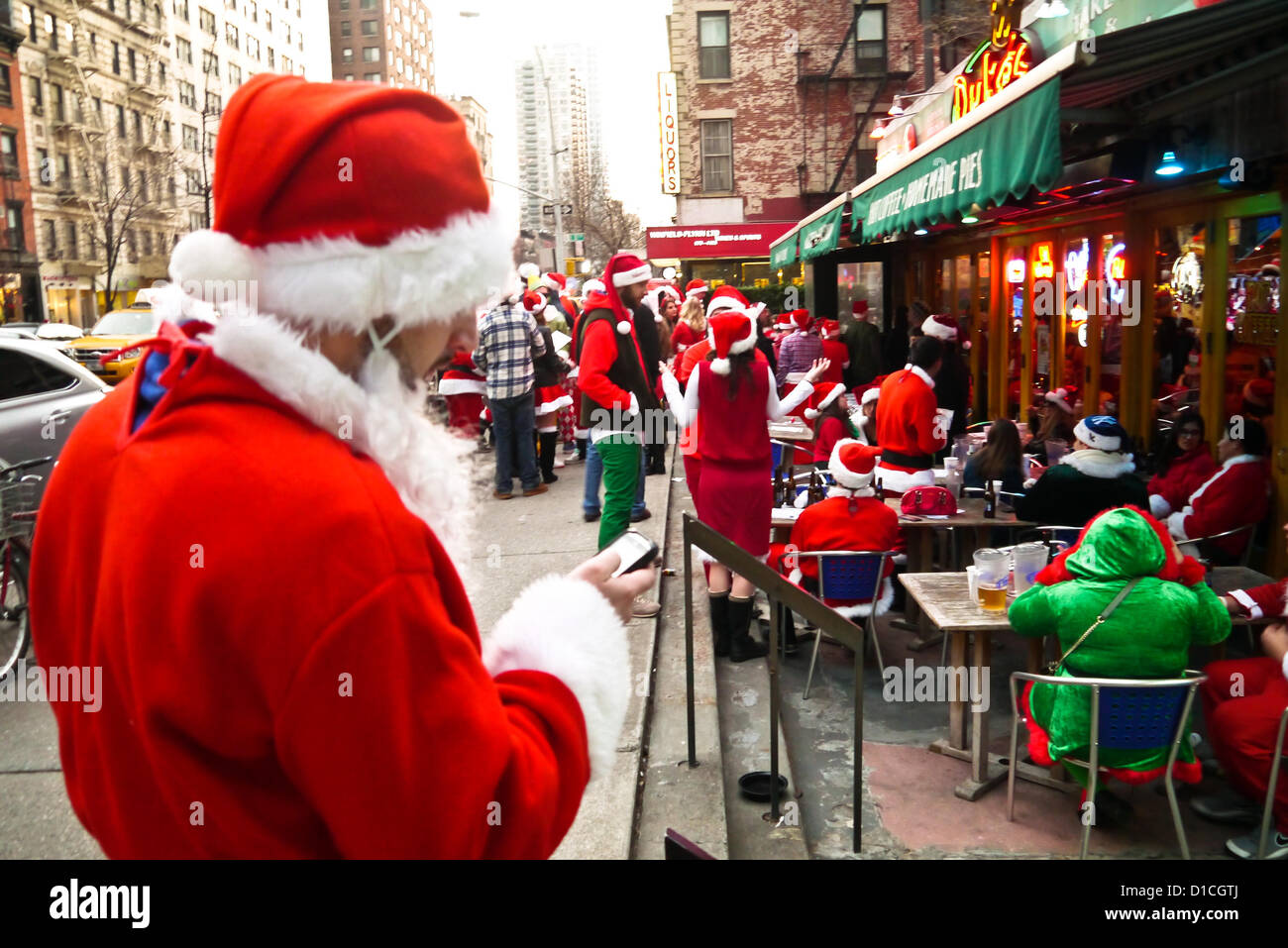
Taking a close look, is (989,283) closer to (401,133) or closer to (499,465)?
(499,465)

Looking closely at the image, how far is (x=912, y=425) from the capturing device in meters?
6.97

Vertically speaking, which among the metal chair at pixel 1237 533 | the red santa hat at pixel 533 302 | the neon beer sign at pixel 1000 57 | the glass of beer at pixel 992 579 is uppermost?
the neon beer sign at pixel 1000 57

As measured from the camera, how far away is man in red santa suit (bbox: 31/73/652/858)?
1.03 m

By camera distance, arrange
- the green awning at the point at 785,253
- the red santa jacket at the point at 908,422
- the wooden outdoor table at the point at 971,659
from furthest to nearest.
A: 1. the green awning at the point at 785,253
2. the red santa jacket at the point at 908,422
3. the wooden outdoor table at the point at 971,659

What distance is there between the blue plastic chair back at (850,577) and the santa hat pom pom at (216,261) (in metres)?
4.66

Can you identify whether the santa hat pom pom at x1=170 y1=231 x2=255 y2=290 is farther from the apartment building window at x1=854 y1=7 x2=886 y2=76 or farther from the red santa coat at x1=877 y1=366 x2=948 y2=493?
the apartment building window at x1=854 y1=7 x2=886 y2=76

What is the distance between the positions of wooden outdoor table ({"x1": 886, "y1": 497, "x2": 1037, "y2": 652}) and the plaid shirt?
3.91 meters

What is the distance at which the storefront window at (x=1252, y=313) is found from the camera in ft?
22.0

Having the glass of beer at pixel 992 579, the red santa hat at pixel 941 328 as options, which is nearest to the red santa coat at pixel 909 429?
the glass of beer at pixel 992 579

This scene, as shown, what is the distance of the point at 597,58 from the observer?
565 feet

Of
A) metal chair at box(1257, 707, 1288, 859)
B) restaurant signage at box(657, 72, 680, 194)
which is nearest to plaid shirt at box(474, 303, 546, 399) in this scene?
metal chair at box(1257, 707, 1288, 859)

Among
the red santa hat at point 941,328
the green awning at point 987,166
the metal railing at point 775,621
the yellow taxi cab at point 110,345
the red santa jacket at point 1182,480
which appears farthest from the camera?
the yellow taxi cab at point 110,345

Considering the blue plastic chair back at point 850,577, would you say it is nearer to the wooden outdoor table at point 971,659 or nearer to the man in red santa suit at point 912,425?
the wooden outdoor table at point 971,659
